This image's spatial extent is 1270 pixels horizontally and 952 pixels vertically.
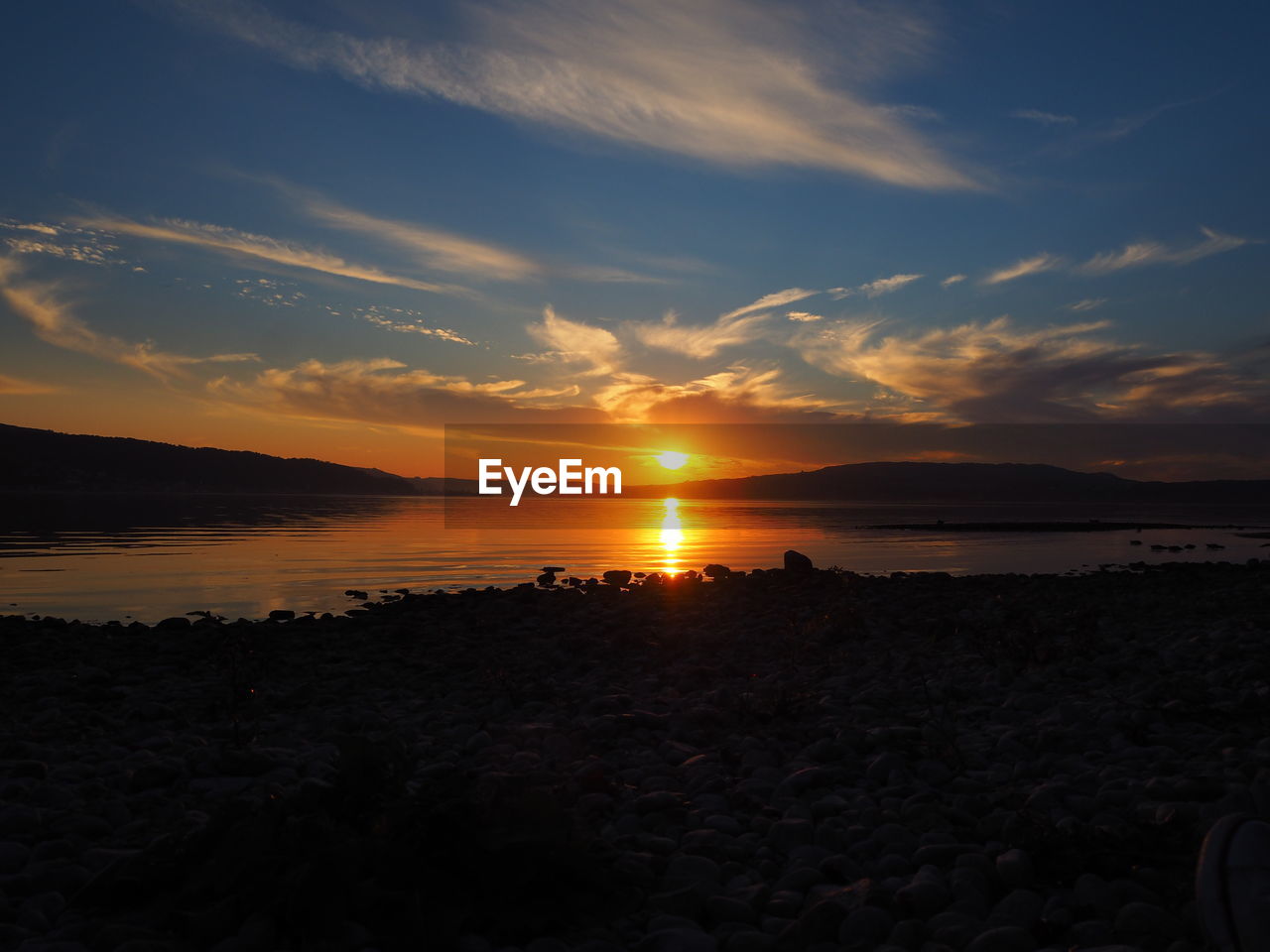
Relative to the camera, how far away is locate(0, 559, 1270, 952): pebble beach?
164 inches

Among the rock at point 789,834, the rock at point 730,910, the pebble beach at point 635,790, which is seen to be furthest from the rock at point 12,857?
the rock at point 789,834

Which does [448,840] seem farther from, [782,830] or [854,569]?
[854,569]

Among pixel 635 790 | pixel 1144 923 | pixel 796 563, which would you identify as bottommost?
pixel 635 790

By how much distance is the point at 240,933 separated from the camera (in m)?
3.90

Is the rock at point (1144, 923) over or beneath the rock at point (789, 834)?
over

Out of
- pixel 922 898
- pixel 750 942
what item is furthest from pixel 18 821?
pixel 922 898

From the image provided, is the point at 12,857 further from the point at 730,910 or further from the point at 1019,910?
the point at 1019,910

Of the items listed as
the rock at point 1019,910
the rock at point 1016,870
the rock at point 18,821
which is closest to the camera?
the rock at point 1019,910

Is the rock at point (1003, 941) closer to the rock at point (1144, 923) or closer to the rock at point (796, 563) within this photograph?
the rock at point (1144, 923)

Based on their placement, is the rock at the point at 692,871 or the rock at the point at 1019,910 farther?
the rock at the point at 692,871

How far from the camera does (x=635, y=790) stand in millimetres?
6395

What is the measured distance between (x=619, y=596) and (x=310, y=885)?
599 inches


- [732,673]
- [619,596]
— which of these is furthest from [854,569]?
[732,673]

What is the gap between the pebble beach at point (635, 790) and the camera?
164 inches
